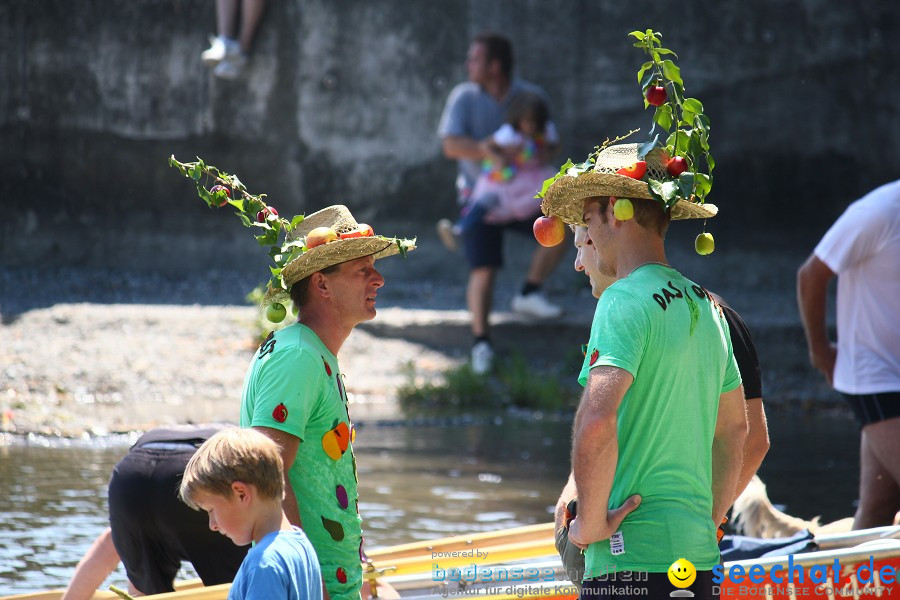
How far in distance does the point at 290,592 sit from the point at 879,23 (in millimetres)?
12841

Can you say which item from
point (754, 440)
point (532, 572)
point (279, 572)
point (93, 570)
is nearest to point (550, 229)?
point (754, 440)

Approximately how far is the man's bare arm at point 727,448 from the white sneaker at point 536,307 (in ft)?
26.9

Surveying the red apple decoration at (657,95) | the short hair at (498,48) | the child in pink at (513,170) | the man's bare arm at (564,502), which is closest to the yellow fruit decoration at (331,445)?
the man's bare arm at (564,502)

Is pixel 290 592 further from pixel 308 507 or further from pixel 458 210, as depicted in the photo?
pixel 458 210

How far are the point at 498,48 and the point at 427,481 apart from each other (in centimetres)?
463

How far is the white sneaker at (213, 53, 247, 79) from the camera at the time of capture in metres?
13.8

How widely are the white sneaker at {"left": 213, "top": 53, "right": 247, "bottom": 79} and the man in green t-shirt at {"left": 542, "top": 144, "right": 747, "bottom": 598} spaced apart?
11044mm

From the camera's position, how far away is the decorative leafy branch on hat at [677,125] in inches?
137

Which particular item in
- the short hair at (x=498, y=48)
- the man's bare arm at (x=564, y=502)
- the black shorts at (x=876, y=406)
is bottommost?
the man's bare arm at (x=564, y=502)

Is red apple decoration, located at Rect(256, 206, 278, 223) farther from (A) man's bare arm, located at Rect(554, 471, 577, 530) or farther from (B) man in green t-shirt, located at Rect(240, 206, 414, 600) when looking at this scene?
(A) man's bare arm, located at Rect(554, 471, 577, 530)

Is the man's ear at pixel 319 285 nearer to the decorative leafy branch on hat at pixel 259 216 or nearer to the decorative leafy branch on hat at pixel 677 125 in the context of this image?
the decorative leafy branch on hat at pixel 259 216

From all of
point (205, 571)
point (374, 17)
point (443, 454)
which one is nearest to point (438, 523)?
point (443, 454)

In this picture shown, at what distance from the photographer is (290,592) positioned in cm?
303

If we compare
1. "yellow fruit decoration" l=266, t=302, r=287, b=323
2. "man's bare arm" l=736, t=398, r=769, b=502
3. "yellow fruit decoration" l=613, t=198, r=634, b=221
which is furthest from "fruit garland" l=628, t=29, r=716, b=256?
"yellow fruit decoration" l=266, t=302, r=287, b=323
